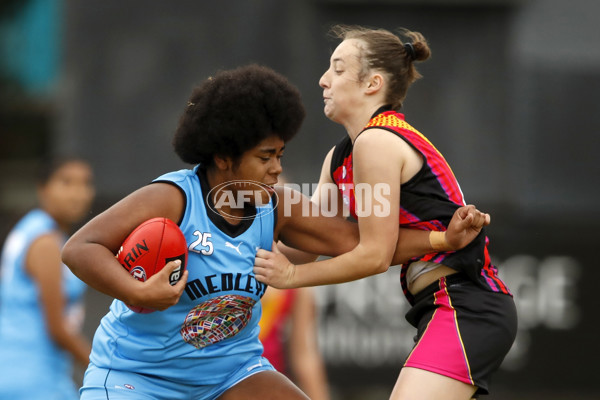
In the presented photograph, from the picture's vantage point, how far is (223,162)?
384cm

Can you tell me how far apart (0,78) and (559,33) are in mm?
8833

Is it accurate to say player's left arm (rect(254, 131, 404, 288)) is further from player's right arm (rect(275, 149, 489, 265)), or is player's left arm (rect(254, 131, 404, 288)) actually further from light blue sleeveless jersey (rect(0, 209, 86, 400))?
light blue sleeveless jersey (rect(0, 209, 86, 400))

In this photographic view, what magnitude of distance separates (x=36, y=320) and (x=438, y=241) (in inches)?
115

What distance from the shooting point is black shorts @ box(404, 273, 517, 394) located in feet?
12.3

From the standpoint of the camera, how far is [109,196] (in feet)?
29.1

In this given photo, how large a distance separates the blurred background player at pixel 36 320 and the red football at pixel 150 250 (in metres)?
2.18

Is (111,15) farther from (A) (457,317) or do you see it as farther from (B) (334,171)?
(A) (457,317)

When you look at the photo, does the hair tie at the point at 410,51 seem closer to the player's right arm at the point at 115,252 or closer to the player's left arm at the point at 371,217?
the player's left arm at the point at 371,217

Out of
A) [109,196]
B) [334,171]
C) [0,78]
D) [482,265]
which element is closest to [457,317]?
[482,265]

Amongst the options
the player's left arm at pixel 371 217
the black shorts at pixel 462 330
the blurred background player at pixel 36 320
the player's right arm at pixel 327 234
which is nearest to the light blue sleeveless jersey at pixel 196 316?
the player's left arm at pixel 371 217

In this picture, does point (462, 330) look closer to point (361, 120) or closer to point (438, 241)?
point (438, 241)

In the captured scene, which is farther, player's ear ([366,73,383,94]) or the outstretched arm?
player's ear ([366,73,383,94])

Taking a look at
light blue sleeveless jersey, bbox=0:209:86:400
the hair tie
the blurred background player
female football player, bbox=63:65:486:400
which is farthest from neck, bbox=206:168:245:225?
light blue sleeveless jersey, bbox=0:209:86:400

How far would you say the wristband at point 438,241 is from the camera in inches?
150
